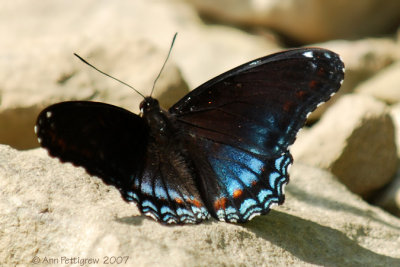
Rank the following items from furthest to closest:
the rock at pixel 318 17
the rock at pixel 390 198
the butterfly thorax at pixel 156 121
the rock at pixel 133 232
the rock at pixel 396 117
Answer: the rock at pixel 318 17 < the rock at pixel 396 117 < the rock at pixel 390 198 < the butterfly thorax at pixel 156 121 < the rock at pixel 133 232

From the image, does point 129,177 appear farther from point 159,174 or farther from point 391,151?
point 391,151

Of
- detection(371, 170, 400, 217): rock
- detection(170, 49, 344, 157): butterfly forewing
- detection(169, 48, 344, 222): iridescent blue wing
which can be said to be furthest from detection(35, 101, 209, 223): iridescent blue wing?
detection(371, 170, 400, 217): rock

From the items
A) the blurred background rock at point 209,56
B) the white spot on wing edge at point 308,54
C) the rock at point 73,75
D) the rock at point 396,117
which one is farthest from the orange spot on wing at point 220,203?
the rock at point 396,117

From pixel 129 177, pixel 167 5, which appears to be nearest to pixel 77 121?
pixel 129 177

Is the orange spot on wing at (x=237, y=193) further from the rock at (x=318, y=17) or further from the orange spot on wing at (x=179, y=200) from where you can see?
the rock at (x=318, y=17)

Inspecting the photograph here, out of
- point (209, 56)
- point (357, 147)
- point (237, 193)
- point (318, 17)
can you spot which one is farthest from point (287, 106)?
point (318, 17)

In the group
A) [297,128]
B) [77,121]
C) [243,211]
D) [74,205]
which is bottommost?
[74,205]
